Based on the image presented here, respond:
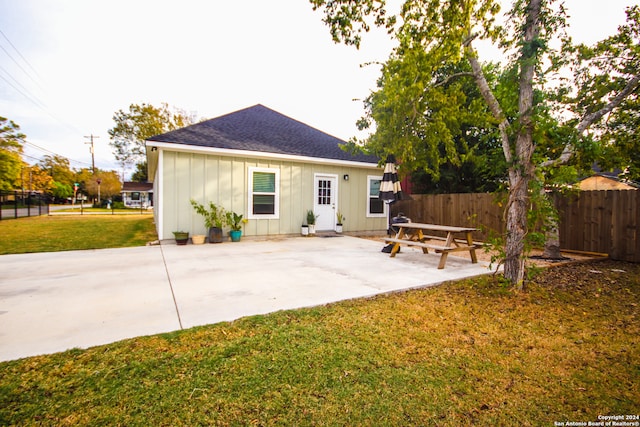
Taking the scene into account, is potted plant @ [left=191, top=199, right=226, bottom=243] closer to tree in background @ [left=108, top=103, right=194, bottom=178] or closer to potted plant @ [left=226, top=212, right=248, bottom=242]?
potted plant @ [left=226, top=212, right=248, bottom=242]

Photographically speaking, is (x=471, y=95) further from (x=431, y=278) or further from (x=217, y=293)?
(x=217, y=293)

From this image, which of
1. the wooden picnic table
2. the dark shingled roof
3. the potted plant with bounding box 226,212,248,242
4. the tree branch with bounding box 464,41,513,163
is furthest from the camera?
the potted plant with bounding box 226,212,248,242

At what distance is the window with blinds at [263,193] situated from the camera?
8.61m

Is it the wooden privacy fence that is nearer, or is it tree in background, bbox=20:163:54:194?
the wooden privacy fence

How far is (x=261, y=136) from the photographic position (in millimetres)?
9367

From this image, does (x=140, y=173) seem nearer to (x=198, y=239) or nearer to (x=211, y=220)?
(x=211, y=220)

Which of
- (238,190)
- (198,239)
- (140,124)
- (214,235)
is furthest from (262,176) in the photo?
(140,124)

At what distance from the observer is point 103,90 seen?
1558cm

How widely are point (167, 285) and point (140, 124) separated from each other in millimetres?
31435

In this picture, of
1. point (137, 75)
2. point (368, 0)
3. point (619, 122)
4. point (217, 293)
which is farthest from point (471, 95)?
point (137, 75)

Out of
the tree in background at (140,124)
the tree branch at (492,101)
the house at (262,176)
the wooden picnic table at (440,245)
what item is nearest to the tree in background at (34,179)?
the tree in background at (140,124)

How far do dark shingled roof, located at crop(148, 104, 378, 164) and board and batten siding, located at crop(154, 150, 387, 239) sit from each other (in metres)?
0.39

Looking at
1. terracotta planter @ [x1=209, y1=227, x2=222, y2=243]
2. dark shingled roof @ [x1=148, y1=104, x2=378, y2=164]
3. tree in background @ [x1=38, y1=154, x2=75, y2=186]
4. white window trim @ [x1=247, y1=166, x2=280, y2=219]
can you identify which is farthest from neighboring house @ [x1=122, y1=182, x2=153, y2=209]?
terracotta planter @ [x1=209, y1=227, x2=222, y2=243]

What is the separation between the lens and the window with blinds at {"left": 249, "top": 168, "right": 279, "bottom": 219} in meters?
8.61
